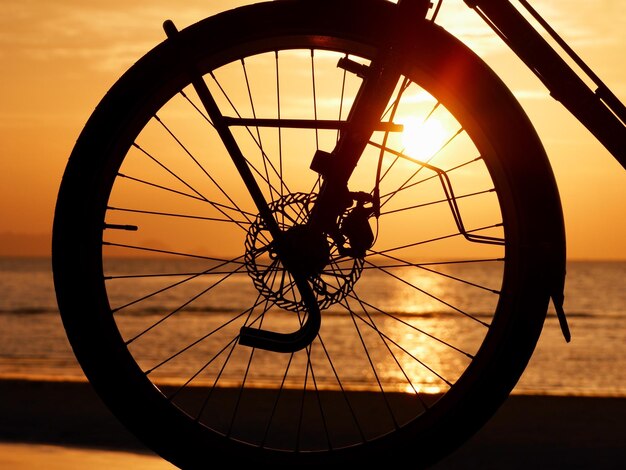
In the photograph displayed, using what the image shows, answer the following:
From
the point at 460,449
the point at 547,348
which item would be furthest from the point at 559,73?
the point at 547,348

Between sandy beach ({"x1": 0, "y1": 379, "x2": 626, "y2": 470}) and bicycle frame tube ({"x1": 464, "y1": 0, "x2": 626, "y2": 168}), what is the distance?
51.0 inches

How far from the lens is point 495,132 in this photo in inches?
87.7

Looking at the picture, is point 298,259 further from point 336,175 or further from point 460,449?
point 460,449

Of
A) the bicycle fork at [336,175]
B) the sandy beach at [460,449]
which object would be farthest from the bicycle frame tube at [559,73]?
the sandy beach at [460,449]

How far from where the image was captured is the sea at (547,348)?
38.0 feet

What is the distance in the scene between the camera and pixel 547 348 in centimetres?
1855

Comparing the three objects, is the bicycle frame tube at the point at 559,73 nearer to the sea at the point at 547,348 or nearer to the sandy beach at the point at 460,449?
the sandy beach at the point at 460,449

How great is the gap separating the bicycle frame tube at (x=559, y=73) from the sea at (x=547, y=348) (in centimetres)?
268

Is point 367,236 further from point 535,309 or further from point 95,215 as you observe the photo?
point 95,215

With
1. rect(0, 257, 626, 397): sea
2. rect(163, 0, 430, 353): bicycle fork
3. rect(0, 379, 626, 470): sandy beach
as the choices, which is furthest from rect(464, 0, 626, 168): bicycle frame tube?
rect(0, 257, 626, 397): sea

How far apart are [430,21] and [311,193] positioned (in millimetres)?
489

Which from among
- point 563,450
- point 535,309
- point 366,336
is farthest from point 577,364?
point 535,309

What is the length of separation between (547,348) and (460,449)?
618 inches

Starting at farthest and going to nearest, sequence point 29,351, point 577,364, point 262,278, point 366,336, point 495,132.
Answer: point 366,336
point 29,351
point 577,364
point 262,278
point 495,132
